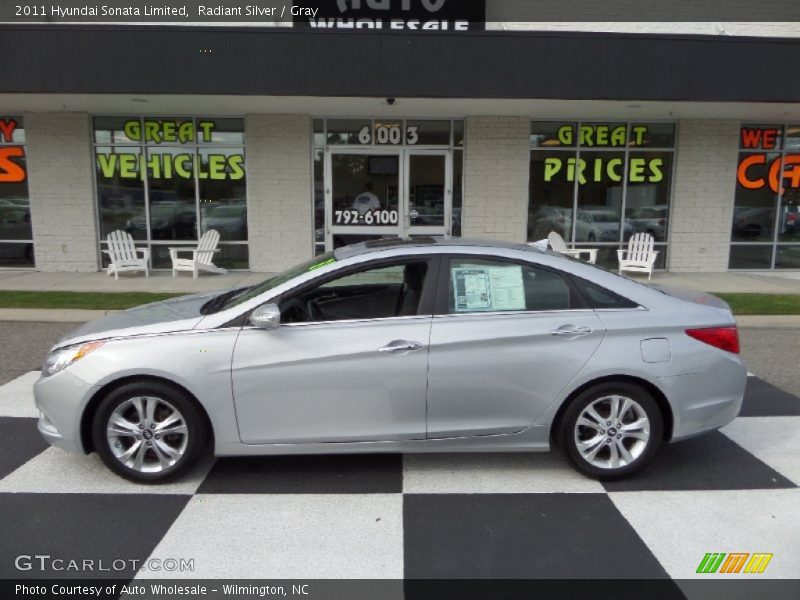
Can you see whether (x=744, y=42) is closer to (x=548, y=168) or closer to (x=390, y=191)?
(x=548, y=168)

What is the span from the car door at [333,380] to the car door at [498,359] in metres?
0.12

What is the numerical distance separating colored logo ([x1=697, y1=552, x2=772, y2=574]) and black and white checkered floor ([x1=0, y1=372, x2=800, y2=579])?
46 mm

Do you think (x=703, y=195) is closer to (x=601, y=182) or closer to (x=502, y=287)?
(x=601, y=182)

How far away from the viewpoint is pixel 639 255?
13469mm

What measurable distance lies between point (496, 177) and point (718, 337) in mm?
9670

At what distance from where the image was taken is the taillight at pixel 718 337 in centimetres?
409

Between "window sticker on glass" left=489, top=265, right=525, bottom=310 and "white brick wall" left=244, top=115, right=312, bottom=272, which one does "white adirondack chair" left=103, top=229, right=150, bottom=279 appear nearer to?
"white brick wall" left=244, top=115, right=312, bottom=272

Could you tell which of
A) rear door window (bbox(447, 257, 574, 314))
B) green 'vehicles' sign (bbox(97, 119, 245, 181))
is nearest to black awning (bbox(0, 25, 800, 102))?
green 'vehicles' sign (bbox(97, 119, 245, 181))

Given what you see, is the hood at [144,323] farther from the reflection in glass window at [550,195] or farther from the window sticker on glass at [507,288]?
the reflection in glass window at [550,195]

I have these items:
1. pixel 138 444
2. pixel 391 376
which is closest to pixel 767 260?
pixel 391 376

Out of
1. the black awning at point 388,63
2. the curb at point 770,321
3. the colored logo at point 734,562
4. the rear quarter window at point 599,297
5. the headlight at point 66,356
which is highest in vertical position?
the black awning at point 388,63

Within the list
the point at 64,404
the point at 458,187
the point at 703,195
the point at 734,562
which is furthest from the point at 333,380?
the point at 703,195

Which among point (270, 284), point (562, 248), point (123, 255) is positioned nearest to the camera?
point (270, 284)

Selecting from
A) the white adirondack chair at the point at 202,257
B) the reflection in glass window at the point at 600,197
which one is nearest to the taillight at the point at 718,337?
the reflection in glass window at the point at 600,197
